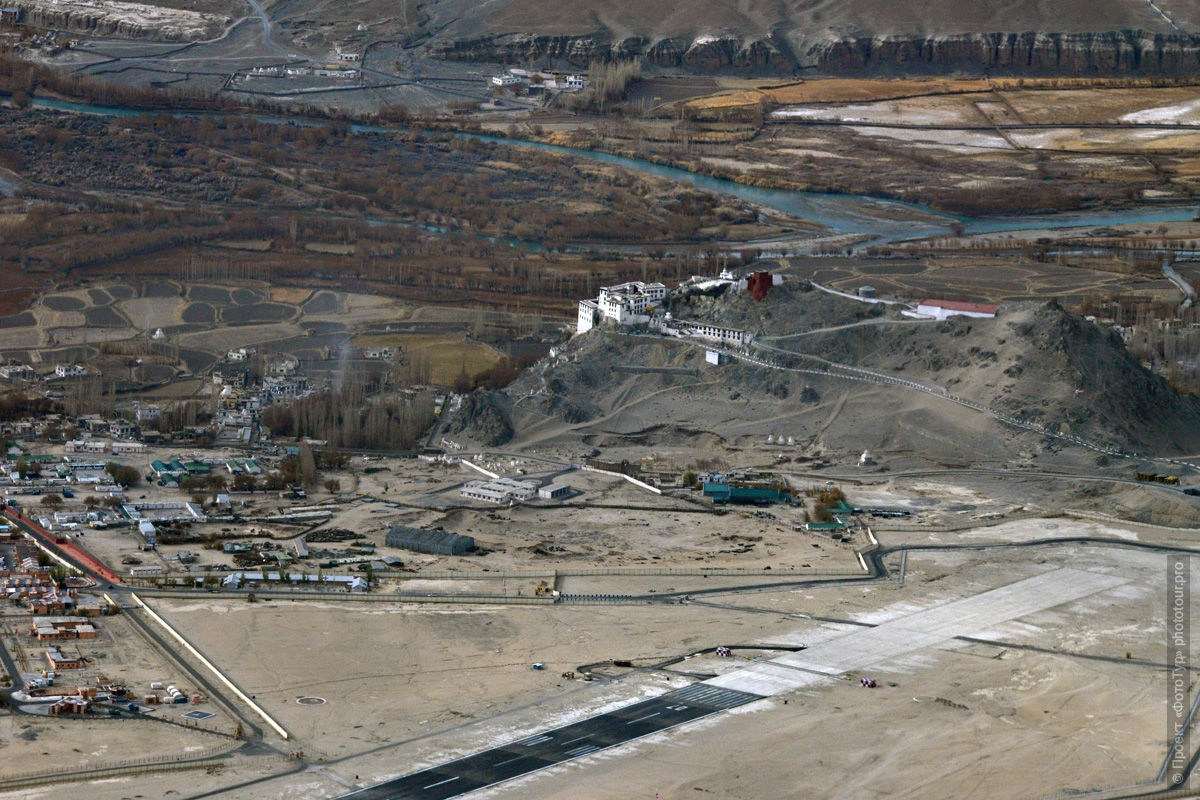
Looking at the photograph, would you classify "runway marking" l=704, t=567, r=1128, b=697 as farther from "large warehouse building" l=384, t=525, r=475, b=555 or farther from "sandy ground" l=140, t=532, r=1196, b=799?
"large warehouse building" l=384, t=525, r=475, b=555

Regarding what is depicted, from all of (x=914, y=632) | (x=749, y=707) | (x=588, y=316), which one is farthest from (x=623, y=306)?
(x=749, y=707)

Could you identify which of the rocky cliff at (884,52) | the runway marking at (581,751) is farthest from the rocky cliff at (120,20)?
the runway marking at (581,751)

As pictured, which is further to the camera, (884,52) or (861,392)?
(884,52)

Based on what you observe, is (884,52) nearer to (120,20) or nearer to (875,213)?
(875,213)

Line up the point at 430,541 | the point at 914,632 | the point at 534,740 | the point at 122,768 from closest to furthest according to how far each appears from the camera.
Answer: the point at 122,768, the point at 534,740, the point at 914,632, the point at 430,541

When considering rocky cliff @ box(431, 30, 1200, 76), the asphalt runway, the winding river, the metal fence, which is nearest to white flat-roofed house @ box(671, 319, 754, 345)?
the asphalt runway

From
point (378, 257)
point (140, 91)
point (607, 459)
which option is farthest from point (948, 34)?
point (607, 459)

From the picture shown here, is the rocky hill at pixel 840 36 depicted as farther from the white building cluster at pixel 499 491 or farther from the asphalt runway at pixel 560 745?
the asphalt runway at pixel 560 745

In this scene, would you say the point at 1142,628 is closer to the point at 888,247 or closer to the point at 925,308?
the point at 925,308
